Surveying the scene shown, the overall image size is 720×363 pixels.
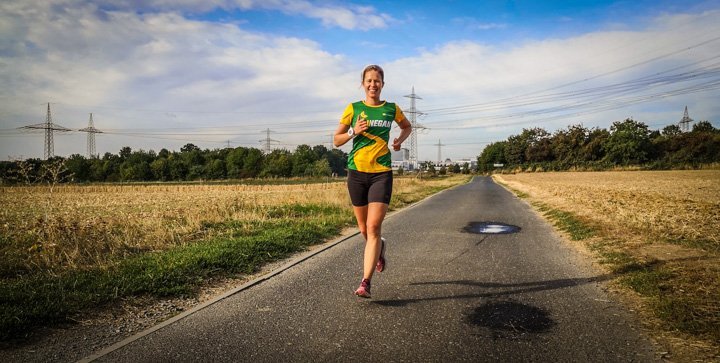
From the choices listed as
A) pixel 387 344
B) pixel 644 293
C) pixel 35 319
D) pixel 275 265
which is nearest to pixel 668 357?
pixel 644 293

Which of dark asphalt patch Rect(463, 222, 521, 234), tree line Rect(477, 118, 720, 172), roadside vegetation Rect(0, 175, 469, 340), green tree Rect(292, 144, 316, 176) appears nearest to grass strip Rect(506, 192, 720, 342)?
dark asphalt patch Rect(463, 222, 521, 234)

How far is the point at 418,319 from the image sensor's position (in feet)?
11.2

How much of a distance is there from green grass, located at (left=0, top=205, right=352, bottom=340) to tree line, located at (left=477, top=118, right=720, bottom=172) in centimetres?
6855

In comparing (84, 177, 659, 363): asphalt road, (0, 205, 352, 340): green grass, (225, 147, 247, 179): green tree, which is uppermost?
(225, 147, 247, 179): green tree

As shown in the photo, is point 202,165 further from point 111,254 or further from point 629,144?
point 111,254

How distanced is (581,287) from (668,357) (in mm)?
1808

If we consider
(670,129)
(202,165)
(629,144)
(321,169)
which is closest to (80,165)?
(202,165)

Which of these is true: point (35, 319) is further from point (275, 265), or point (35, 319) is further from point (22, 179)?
point (22, 179)

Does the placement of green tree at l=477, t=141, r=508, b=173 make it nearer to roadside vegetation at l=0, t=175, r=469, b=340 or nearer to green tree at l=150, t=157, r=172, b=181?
green tree at l=150, t=157, r=172, b=181

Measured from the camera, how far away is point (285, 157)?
109m

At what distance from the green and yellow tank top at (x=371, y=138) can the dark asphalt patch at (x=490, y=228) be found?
5357mm

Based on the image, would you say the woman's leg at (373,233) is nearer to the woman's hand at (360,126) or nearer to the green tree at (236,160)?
the woman's hand at (360,126)

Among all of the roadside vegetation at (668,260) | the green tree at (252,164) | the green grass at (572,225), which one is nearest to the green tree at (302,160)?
the green tree at (252,164)

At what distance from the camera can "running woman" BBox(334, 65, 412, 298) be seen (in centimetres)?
401
